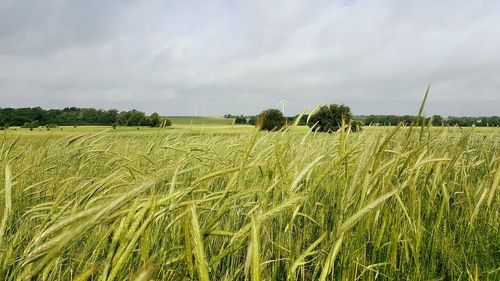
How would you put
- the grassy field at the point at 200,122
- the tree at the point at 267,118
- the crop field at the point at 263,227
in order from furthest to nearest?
the grassy field at the point at 200,122 → the tree at the point at 267,118 → the crop field at the point at 263,227

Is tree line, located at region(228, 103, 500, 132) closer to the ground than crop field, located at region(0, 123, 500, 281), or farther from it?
farther from it

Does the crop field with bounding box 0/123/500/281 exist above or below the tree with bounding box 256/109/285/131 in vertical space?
below

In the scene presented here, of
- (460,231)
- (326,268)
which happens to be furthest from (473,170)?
(326,268)

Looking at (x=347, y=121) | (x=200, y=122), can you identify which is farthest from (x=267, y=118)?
(x=200, y=122)

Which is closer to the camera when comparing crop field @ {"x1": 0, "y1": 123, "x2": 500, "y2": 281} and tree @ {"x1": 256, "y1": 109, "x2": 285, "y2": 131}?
crop field @ {"x1": 0, "y1": 123, "x2": 500, "y2": 281}

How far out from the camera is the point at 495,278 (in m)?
1.51

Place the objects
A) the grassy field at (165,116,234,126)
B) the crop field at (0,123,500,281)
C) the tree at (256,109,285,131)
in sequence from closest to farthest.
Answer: the crop field at (0,123,500,281)
the tree at (256,109,285,131)
the grassy field at (165,116,234,126)

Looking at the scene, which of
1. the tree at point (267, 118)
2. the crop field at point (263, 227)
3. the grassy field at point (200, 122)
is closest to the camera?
the crop field at point (263, 227)

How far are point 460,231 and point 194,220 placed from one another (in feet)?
6.14

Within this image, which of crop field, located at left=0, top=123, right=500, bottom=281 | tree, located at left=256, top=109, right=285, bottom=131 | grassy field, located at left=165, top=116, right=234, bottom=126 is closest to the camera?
crop field, located at left=0, top=123, right=500, bottom=281

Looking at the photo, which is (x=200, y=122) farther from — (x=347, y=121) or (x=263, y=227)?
(x=263, y=227)

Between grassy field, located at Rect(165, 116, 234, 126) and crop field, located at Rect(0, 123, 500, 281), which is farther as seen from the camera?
grassy field, located at Rect(165, 116, 234, 126)

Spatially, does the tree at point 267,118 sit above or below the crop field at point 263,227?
above

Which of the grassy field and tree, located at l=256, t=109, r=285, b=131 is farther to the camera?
the grassy field
